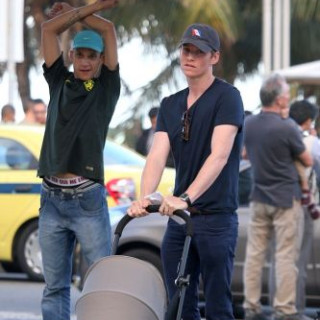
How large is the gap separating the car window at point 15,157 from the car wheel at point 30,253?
0.62 meters

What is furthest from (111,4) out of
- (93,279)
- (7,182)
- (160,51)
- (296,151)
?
(160,51)

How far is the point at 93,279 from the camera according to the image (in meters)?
6.19

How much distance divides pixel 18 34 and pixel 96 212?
41.6 feet

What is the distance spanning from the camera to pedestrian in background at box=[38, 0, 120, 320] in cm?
759

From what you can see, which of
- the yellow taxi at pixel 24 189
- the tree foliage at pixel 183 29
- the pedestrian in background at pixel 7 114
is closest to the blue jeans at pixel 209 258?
the yellow taxi at pixel 24 189

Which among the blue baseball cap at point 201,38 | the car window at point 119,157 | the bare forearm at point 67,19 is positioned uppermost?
the bare forearm at point 67,19

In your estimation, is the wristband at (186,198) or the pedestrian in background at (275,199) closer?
the wristband at (186,198)

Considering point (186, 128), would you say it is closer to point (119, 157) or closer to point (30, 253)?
point (30, 253)

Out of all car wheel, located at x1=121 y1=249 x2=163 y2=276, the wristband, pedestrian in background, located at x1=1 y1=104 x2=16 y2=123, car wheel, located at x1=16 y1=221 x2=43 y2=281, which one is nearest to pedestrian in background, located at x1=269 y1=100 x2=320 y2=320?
car wheel, located at x1=121 y1=249 x2=163 y2=276

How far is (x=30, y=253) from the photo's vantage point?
14.4m

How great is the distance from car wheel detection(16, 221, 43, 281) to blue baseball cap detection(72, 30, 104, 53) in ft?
22.9

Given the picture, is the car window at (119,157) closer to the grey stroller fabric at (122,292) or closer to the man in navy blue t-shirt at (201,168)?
the man in navy blue t-shirt at (201,168)

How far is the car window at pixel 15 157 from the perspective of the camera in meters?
14.5

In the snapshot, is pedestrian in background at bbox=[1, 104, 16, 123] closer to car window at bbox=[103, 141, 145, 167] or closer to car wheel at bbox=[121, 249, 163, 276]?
car window at bbox=[103, 141, 145, 167]
